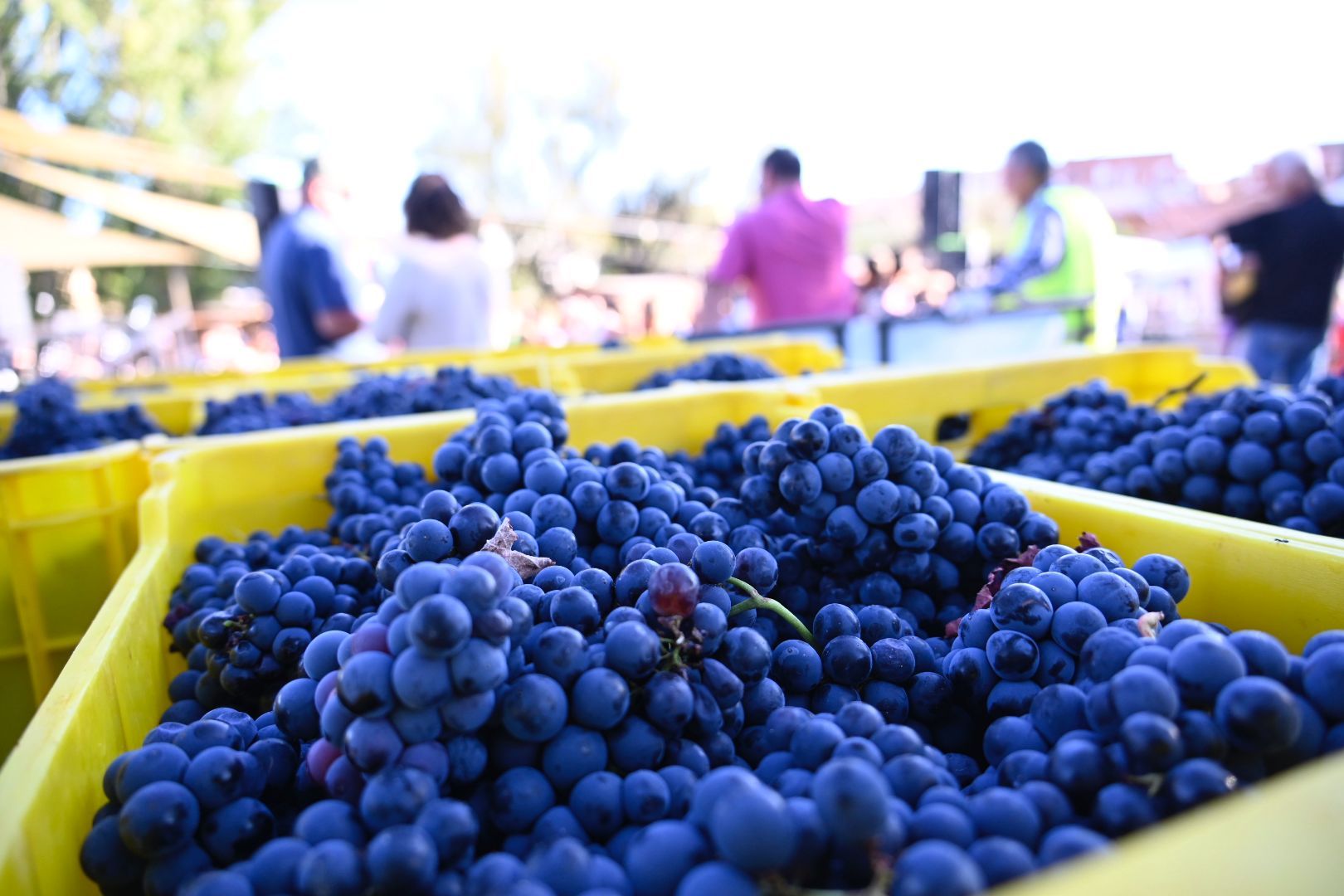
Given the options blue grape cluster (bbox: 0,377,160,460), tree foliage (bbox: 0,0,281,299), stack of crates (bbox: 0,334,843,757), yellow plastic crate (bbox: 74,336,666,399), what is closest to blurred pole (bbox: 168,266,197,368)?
tree foliage (bbox: 0,0,281,299)

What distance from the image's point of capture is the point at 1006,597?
83 centimetres

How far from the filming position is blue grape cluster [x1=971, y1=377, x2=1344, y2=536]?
126 cm

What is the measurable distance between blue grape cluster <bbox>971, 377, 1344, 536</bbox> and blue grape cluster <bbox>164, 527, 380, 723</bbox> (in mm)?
1281

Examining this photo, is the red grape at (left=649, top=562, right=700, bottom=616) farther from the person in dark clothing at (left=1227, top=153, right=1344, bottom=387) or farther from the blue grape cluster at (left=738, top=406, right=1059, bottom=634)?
the person in dark clothing at (left=1227, top=153, right=1344, bottom=387)

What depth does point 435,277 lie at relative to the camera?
3258mm

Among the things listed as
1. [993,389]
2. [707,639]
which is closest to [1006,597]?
[707,639]

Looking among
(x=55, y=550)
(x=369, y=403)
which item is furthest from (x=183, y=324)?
(x=55, y=550)

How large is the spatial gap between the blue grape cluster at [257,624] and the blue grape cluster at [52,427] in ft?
3.72

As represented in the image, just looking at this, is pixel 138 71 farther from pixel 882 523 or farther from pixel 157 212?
pixel 882 523

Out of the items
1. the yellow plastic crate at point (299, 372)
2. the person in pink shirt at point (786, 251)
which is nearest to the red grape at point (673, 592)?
the yellow plastic crate at point (299, 372)

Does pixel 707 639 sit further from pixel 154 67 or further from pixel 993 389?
pixel 154 67

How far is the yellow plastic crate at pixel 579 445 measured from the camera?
1.32 feet

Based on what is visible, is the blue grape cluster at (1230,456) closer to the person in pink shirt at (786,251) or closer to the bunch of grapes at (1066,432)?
the bunch of grapes at (1066,432)

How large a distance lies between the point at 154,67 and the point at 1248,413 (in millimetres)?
18881
